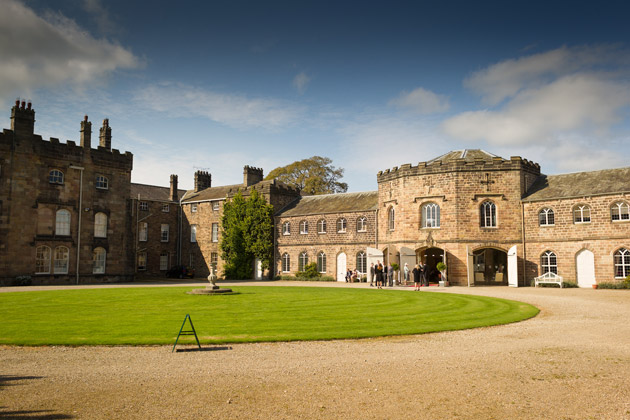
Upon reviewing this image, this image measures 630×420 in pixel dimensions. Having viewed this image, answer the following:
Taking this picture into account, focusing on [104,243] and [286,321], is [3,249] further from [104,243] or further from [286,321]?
[286,321]

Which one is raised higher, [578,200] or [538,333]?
[578,200]

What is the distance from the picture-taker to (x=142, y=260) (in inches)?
1833

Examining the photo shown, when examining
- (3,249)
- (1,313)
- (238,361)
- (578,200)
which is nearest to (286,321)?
(238,361)

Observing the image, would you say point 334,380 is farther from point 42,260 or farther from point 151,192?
point 151,192

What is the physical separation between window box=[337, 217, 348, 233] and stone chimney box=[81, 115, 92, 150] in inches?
770

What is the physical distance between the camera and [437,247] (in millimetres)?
33031

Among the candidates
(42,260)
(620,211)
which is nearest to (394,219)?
(620,211)

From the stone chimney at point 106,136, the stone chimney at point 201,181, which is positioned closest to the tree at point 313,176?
the stone chimney at point 201,181

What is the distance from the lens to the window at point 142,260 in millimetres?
46375

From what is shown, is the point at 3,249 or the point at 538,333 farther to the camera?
the point at 3,249

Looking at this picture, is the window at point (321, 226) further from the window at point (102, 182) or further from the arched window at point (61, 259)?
the arched window at point (61, 259)

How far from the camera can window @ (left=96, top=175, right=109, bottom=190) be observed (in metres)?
37.4

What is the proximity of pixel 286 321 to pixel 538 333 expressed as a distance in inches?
255

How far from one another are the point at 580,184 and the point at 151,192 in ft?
123
